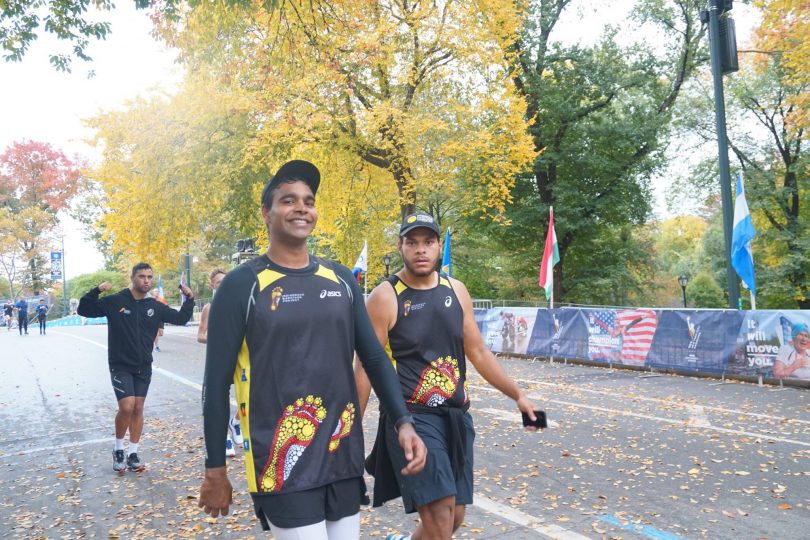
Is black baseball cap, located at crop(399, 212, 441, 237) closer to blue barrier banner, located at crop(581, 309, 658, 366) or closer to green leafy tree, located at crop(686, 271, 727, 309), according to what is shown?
blue barrier banner, located at crop(581, 309, 658, 366)

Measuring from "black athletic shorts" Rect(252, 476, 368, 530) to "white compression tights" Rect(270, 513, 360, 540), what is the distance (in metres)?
0.02

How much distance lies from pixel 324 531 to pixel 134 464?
5.27 meters

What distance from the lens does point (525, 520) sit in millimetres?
4941

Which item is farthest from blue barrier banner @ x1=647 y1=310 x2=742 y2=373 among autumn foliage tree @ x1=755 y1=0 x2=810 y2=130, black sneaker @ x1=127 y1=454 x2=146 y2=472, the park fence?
black sneaker @ x1=127 y1=454 x2=146 y2=472

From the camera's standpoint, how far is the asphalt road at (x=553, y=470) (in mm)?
4961

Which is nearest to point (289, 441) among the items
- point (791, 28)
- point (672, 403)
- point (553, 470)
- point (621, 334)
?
point (553, 470)

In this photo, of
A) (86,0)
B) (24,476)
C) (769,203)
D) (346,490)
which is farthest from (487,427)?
(769,203)

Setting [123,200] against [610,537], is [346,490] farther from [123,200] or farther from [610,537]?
[123,200]

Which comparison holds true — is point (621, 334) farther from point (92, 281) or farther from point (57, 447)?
point (92, 281)

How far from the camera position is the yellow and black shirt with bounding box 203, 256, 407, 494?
7.76 feet

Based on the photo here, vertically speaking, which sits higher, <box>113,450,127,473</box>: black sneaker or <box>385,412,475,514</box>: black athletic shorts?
<box>385,412,475,514</box>: black athletic shorts

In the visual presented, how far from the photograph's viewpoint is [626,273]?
2714cm

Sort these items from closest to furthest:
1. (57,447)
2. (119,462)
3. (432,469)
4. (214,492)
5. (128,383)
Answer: (214,492)
(432,469)
(128,383)
(119,462)
(57,447)

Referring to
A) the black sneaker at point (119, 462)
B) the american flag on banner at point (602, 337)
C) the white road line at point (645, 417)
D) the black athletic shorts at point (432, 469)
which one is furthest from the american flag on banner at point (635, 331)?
the black athletic shorts at point (432, 469)
